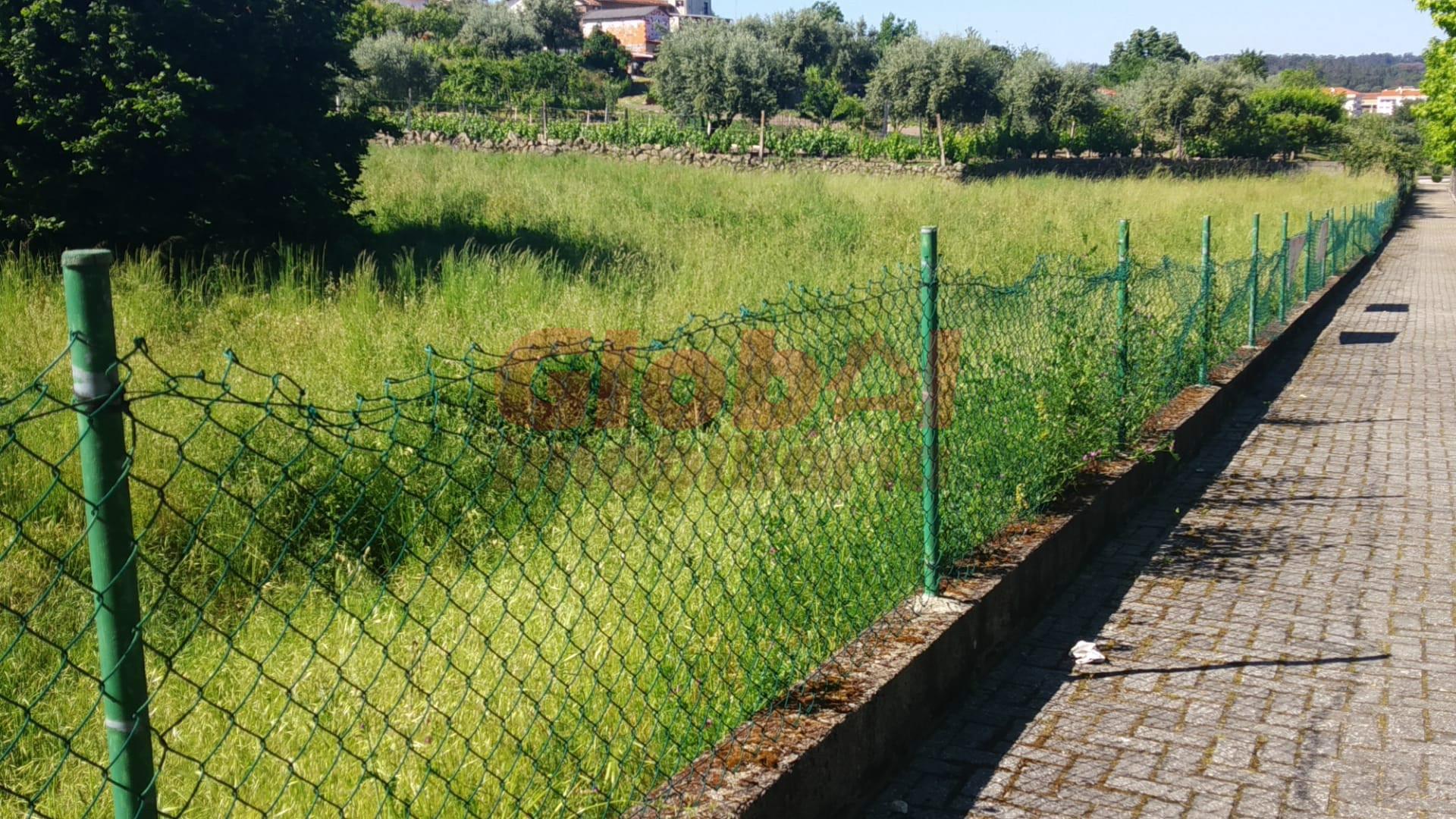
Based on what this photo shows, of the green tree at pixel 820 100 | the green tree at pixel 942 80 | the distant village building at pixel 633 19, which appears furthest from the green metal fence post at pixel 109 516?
the distant village building at pixel 633 19

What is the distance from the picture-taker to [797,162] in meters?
37.9

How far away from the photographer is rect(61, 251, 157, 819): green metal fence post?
1.88m

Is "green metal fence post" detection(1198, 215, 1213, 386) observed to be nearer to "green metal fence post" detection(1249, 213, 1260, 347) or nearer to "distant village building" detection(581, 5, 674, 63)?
"green metal fence post" detection(1249, 213, 1260, 347)

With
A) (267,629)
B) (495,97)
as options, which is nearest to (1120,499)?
(267,629)

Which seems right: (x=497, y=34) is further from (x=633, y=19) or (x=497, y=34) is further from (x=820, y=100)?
(x=633, y=19)

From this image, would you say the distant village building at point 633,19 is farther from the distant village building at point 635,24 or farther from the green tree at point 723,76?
the green tree at point 723,76

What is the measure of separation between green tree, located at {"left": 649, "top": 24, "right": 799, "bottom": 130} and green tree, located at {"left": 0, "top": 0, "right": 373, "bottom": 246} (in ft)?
110

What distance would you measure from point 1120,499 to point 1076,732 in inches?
104

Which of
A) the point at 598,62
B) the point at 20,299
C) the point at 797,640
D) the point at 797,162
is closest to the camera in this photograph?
the point at 797,640

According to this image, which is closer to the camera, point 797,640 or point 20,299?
point 797,640

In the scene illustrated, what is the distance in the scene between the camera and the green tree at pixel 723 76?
45250mm

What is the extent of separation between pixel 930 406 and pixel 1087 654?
4.13ft

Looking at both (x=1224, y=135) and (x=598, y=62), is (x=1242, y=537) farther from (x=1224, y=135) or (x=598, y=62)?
(x=598, y=62)

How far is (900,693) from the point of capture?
411cm
